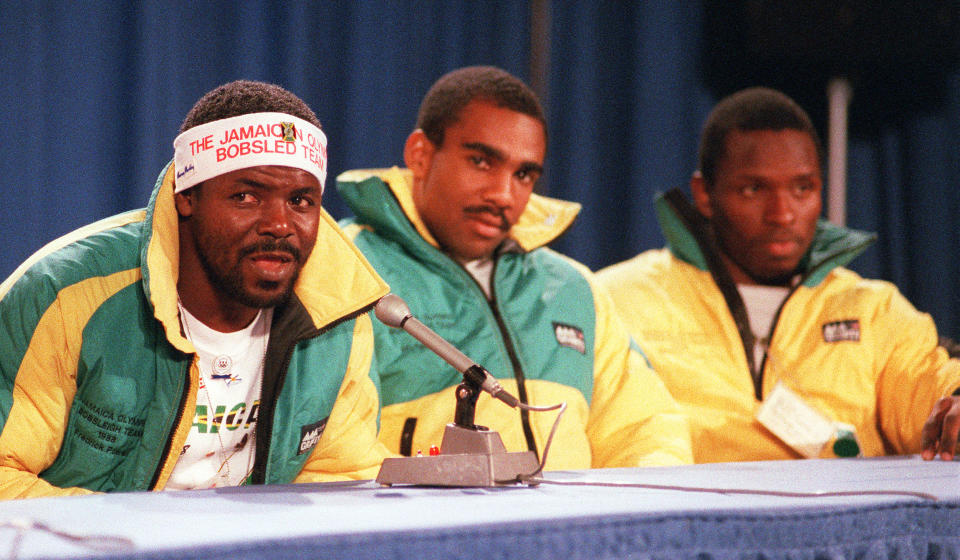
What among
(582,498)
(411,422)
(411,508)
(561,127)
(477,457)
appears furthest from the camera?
(561,127)

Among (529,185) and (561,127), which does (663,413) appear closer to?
(529,185)

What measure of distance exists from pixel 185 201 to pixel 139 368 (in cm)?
28

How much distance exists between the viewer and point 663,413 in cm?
202

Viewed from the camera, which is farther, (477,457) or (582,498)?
(477,457)

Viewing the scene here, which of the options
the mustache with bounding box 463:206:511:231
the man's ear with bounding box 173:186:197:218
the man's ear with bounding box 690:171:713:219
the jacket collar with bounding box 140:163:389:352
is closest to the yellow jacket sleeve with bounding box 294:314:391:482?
the jacket collar with bounding box 140:163:389:352

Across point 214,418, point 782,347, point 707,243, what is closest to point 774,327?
point 782,347

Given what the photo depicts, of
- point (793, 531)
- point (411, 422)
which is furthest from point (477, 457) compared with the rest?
point (411, 422)

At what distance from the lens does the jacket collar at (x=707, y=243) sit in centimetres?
238

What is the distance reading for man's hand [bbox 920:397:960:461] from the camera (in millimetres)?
1732

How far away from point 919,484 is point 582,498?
1.64 ft

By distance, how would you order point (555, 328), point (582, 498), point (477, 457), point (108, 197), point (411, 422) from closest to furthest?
1. point (582, 498)
2. point (477, 457)
3. point (411, 422)
4. point (555, 328)
5. point (108, 197)

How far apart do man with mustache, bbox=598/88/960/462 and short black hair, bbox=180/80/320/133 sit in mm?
1128

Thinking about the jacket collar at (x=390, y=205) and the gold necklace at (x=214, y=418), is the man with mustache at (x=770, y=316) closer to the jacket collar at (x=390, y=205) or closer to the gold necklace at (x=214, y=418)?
the jacket collar at (x=390, y=205)

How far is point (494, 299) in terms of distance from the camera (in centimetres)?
199
